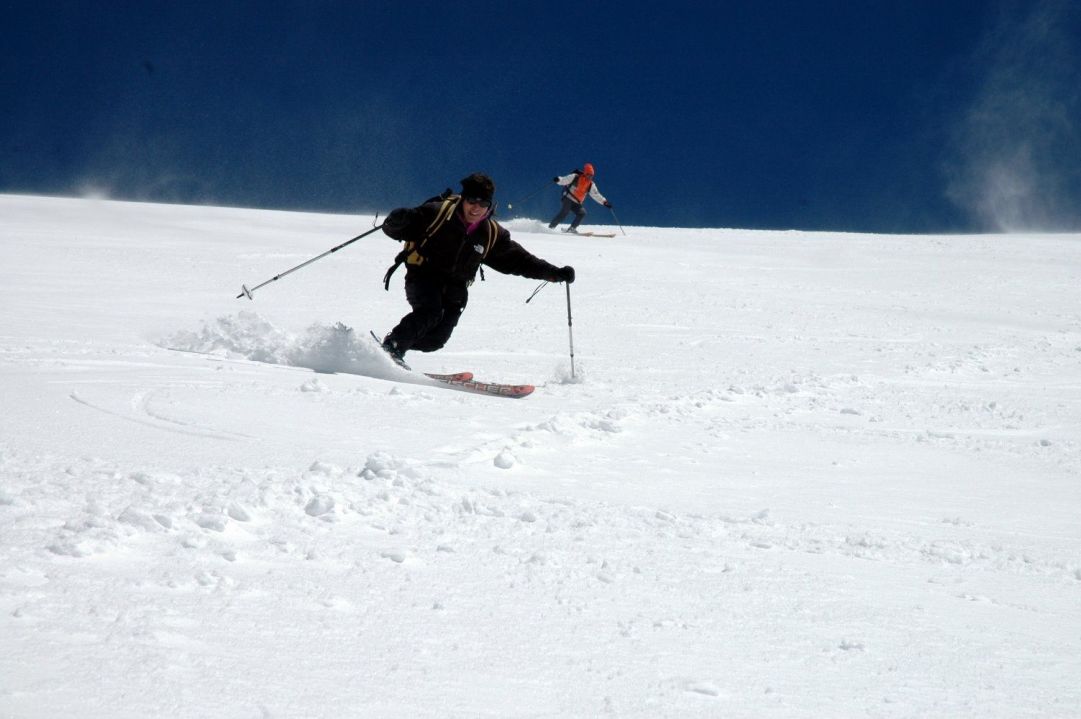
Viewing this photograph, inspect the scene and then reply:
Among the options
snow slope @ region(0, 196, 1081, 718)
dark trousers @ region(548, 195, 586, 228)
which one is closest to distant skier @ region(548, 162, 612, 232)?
dark trousers @ region(548, 195, 586, 228)

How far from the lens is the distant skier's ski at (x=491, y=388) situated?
6163 millimetres

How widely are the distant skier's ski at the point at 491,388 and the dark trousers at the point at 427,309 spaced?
613mm

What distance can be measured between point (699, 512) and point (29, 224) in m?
12.9

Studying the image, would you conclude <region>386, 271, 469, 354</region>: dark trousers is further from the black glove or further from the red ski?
the black glove

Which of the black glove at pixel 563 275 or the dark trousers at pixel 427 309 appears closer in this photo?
the dark trousers at pixel 427 309

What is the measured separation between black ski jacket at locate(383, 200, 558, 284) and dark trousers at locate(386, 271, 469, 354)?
0.07 meters

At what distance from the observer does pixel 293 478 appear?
3289 millimetres

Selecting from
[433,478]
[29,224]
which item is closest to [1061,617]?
[433,478]

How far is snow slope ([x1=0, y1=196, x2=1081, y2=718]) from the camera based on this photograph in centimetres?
211

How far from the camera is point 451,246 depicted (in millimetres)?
6969

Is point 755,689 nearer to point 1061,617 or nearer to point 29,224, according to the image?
point 1061,617

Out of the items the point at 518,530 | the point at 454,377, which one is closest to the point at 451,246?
the point at 454,377

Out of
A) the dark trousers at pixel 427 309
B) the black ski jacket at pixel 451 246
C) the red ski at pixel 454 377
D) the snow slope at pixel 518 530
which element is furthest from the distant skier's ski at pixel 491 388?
the black ski jacket at pixel 451 246

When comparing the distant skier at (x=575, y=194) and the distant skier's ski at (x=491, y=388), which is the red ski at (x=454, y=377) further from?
the distant skier at (x=575, y=194)
